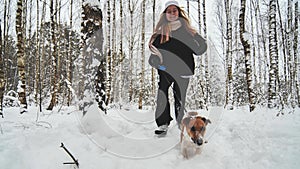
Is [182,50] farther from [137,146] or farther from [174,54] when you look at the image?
[137,146]

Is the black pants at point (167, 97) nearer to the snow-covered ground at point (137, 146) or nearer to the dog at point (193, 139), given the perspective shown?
the snow-covered ground at point (137, 146)

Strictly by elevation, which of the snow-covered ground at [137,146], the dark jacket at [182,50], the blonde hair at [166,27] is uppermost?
the blonde hair at [166,27]

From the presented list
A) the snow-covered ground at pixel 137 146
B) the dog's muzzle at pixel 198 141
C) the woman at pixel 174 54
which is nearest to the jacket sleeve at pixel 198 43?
the woman at pixel 174 54

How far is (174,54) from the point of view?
3381mm

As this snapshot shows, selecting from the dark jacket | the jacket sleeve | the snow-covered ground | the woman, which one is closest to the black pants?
the woman

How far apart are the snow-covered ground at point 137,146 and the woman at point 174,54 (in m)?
0.49

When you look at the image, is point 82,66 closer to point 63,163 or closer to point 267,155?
point 63,163

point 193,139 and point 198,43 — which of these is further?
point 198,43

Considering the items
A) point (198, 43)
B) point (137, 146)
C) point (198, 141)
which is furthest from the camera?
point (198, 43)

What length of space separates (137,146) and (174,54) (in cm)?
152

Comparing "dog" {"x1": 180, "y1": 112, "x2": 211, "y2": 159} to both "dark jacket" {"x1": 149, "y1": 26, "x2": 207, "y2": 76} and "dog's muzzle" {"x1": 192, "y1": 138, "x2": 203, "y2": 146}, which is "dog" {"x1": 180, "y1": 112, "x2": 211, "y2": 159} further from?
"dark jacket" {"x1": 149, "y1": 26, "x2": 207, "y2": 76}

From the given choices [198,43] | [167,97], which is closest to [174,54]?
[198,43]

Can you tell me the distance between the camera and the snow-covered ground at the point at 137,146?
2156 millimetres

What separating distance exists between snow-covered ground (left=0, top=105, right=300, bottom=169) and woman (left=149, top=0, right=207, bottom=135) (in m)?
0.49
